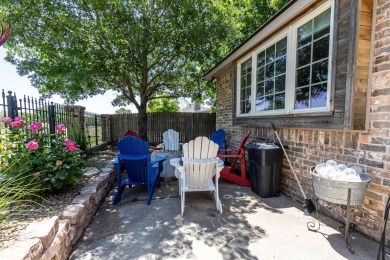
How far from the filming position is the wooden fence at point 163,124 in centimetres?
952

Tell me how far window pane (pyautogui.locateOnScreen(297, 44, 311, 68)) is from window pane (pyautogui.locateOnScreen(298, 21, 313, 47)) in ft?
0.28

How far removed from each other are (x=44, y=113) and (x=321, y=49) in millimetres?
4735

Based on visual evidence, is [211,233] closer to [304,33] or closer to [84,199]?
[84,199]

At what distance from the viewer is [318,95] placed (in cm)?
279

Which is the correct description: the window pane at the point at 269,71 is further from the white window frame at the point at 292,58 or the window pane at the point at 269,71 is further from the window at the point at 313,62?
the window at the point at 313,62

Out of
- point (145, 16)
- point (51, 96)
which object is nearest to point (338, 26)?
point (145, 16)

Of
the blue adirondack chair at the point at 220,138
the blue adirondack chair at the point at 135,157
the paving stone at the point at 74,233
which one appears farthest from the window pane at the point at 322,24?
the paving stone at the point at 74,233

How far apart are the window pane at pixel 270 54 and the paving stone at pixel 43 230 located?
12.9 feet

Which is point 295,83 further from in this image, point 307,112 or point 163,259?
point 163,259

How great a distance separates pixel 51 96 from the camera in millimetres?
8711

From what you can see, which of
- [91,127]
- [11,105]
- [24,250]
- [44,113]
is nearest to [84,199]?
[24,250]

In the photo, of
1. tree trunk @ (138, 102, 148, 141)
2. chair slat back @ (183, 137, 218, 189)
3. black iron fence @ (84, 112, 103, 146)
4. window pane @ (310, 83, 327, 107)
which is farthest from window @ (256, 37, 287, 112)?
tree trunk @ (138, 102, 148, 141)

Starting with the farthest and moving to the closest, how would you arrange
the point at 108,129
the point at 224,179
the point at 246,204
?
1. the point at 108,129
2. the point at 224,179
3. the point at 246,204

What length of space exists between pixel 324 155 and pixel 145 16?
6029mm
